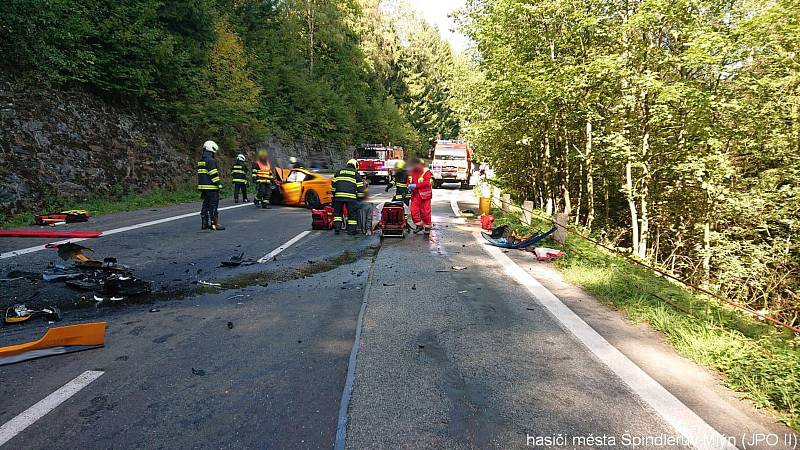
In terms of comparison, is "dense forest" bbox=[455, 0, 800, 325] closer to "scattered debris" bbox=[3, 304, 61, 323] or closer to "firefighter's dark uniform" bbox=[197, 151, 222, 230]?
"firefighter's dark uniform" bbox=[197, 151, 222, 230]

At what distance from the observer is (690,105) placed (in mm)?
8836

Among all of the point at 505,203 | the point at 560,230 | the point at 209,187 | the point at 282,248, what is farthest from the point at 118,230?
the point at 505,203

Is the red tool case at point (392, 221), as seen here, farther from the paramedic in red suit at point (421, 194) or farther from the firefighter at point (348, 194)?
the firefighter at point (348, 194)

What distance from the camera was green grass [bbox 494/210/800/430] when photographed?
3.22 metres

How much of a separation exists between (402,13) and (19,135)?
53.9 meters

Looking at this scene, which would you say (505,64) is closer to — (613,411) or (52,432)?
(613,411)

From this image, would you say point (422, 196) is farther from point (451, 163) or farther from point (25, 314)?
point (451, 163)

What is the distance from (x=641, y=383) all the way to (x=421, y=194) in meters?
7.47

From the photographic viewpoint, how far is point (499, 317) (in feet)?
15.7

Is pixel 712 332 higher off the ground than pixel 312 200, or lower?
lower

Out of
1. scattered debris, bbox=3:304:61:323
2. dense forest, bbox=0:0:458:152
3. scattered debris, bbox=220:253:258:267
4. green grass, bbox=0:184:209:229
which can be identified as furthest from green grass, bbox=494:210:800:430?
dense forest, bbox=0:0:458:152

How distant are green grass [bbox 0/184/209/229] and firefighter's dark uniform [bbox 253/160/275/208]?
335 cm

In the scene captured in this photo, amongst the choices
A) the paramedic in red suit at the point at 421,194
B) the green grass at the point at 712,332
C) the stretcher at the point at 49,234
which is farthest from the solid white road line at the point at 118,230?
the green grass at the point at 712,332

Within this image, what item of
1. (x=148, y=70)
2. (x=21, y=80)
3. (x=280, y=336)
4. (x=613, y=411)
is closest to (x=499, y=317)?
(x=613, y=411)
